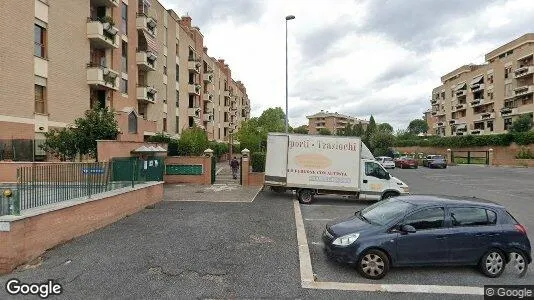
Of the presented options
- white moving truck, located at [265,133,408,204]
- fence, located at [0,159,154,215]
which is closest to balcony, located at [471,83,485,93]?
white moving truck, located at [265,133,408,204]

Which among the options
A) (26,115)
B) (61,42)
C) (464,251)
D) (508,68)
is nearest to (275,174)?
(464,251)

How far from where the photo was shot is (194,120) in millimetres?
41562

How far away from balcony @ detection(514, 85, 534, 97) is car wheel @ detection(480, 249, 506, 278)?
178ft

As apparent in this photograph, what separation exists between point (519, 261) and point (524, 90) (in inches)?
2200

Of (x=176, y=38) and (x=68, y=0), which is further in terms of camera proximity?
(x=176, y=38)

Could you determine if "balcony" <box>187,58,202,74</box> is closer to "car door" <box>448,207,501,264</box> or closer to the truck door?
the truck door

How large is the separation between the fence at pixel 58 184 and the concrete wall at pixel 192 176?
930cm

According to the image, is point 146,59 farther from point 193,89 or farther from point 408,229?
point 408,229

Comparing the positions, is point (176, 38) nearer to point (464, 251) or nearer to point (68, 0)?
point (68, 0)

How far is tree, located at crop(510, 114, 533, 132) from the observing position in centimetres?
4688

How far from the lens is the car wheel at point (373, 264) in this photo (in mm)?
6273

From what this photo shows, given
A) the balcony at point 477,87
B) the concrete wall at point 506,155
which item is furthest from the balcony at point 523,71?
the concrete wall at point 506,155

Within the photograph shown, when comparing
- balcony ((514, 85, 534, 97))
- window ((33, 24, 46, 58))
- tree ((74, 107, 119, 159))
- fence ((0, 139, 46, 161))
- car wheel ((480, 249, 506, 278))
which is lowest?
car wheel ((480, 249, 506, 278))

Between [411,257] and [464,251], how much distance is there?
1.03 metres
